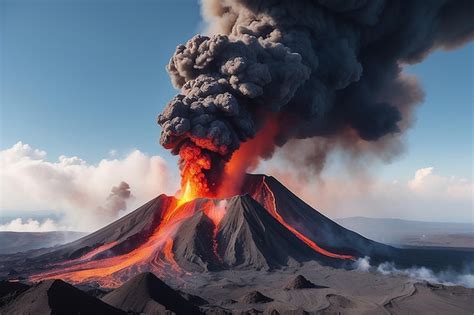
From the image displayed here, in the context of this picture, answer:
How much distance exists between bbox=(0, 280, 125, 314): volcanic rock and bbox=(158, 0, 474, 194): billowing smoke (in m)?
17.7

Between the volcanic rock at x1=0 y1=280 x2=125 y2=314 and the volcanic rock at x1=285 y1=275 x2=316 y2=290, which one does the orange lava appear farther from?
the volcanic rock at x1=0 y1=280 x2=125 y2=314

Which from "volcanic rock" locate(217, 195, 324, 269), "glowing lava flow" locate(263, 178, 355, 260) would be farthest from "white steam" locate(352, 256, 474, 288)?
"volcanic rock" locate(217, 195, 324, 269)

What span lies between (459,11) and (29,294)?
164 ft

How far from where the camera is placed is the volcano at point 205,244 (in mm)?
31172

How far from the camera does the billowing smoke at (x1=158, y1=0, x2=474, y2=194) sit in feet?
121

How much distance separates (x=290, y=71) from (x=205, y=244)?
52.0ft

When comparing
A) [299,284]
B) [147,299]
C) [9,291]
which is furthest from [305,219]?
[9,291]

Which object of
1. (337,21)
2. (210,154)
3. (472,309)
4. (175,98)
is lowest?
(472,309)

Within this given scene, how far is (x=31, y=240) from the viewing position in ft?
210

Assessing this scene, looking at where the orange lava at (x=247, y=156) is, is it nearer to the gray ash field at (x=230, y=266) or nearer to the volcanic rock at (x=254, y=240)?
the gray ash field at (x=230, y=266)

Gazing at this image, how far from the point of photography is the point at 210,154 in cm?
3731

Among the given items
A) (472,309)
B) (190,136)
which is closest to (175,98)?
(190,136)

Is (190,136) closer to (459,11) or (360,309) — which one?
(360,309)

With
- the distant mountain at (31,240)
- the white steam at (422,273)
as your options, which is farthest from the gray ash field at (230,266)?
the distant mountain at (31,240)
